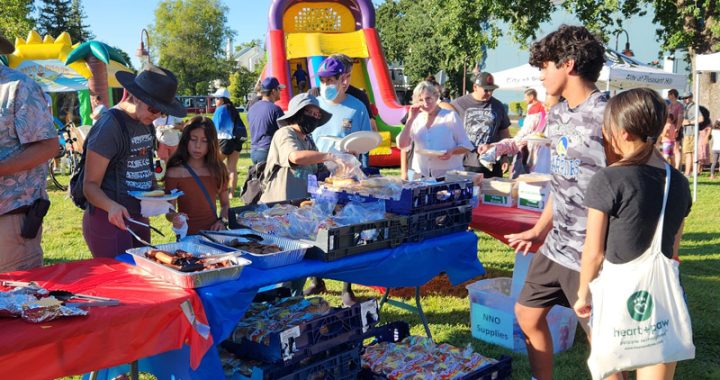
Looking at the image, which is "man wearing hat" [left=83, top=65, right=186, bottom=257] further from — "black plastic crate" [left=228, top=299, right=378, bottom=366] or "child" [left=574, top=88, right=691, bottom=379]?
"child" [left=574, top=88, right=691, bottom=379]

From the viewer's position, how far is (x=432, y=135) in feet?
16.1

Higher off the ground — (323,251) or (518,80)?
(518,80)

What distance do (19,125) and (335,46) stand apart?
37.7 feet

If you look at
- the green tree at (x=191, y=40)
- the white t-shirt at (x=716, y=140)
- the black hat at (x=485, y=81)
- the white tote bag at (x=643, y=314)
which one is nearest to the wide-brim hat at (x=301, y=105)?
the white tote bag at (x=643, y=314)

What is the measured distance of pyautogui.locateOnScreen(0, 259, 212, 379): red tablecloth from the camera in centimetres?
180

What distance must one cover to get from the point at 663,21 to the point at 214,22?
62999 millimetres

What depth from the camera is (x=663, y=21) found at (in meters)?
15.6

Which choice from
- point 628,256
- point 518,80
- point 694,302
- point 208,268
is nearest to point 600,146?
point 628,256

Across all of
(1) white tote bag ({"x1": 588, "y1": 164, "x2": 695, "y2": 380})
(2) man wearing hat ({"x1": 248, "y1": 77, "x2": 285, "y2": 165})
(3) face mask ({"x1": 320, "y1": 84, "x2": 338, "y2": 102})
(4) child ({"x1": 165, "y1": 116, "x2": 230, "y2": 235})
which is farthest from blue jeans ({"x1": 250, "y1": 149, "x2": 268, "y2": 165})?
(1) white tote bag ({"x1": 588, "y1": 164, "x2": 695, "y2": 380})

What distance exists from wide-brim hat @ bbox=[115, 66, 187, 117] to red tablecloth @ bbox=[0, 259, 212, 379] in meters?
0.78

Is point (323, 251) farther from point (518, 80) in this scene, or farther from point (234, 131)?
point (518, 80)

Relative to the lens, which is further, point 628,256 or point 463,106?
point 463,106

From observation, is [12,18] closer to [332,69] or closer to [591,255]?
[332,69]

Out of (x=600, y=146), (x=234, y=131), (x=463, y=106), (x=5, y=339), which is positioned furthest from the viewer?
(x=234, y=131)
